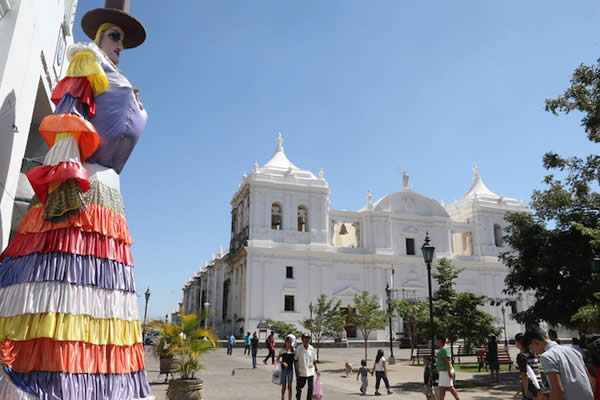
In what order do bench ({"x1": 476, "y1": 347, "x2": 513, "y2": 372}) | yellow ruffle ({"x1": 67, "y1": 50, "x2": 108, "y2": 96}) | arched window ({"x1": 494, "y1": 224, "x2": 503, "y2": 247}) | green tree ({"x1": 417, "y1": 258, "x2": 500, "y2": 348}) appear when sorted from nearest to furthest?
yellow ruffle ({"x1": 67, "y1": 50, "x2": 108, "y2": 96}) → green tree ({"x1": 417, "y1": 258, "x2": 500, "y2": 348}) → bench ({"x1": 476, "y1": 347, "x2": 513, "y2": 372}) → arched window ({"x1": 494, "y1": 224, "x2": 503, "y2": 247})

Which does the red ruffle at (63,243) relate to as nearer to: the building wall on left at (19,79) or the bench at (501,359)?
the building wall on left at (19,79)

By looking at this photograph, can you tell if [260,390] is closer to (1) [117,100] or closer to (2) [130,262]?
(2) [130,262]

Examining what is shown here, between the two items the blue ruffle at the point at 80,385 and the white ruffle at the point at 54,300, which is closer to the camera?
the blue ruffle at the point at 80,385

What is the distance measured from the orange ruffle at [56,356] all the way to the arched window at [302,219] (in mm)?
34212

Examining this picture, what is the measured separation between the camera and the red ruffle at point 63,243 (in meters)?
4.15

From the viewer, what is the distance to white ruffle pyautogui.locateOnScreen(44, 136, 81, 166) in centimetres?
434

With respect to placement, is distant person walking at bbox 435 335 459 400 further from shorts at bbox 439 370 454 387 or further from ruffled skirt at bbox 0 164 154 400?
ruffled skirt at bbox 0 164 154 400

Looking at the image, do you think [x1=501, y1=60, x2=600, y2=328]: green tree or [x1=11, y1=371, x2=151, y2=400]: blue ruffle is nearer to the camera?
[x1=11, y1=371, x2=151, y2=400]: blue ruffle

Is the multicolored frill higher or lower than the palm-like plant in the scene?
higher

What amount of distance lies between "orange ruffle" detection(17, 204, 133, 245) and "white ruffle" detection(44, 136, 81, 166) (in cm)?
47

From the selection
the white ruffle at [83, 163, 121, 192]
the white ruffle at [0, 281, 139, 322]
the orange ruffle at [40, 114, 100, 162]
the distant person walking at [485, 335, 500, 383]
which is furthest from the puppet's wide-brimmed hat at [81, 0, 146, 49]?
the distant person walking at [485, 335, 500, 383]

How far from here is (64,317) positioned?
398 centimetres

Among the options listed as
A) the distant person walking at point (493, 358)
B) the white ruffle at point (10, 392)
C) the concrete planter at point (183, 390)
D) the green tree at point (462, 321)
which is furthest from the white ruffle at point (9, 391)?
the distant person walking at point (493, 358)

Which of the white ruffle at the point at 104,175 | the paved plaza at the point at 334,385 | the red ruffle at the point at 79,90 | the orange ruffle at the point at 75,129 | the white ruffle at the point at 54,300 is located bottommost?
the paved plaza at the point at 334,385
